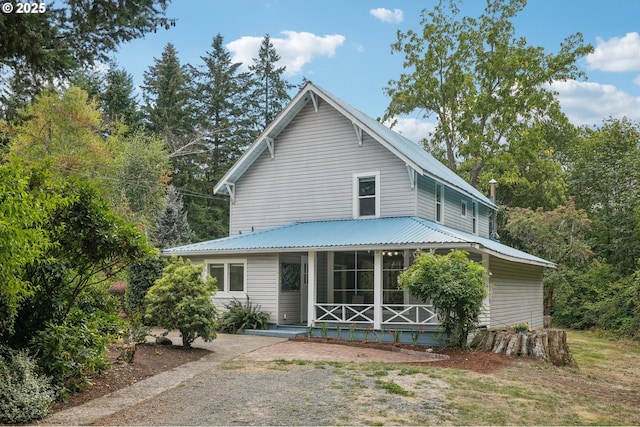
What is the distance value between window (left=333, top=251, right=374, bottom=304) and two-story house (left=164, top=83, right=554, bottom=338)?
0.03 meters

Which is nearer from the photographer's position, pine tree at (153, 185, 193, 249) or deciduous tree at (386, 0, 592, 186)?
pine tree at (153, 185, 193, 249)

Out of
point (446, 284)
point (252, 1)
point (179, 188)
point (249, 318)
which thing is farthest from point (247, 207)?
point (179, 188)

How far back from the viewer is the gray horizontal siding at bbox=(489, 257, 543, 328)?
18297 millimetres

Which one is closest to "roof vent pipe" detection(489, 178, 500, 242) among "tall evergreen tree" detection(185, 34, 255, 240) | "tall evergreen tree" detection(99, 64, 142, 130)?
"tall evergreen tree" detection(185, 34, 255, 240)

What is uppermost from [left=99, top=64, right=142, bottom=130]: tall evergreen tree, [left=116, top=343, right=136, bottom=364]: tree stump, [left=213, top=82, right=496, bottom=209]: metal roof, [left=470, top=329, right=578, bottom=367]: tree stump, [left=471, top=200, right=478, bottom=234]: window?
[left=99, top=64, right=142, bottom=130]: tall evergreen tree

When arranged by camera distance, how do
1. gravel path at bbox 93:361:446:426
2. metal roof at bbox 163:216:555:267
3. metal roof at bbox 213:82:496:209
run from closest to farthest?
gravel path at bbox 93:361:446:426 → metal roof at bbox 163:216:555:267 → metal roof at bbox 213:82:496:209

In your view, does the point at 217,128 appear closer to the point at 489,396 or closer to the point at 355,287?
the point at 355,287

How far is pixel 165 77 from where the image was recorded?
145 feet

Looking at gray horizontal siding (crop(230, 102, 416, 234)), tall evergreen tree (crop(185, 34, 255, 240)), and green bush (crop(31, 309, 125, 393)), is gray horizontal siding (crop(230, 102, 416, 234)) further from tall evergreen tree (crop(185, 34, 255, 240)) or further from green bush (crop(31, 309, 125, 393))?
tall evergreen tree (crop(185, 34, 255, 240))

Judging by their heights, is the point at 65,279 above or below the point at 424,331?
above

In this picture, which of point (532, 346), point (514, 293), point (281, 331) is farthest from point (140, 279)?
point (514, 293)

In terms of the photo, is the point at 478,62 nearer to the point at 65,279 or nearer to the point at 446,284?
the point at 446,284

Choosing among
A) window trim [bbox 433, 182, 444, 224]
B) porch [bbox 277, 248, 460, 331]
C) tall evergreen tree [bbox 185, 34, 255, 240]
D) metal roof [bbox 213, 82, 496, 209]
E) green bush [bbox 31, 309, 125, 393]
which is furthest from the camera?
tall evergreen tree [bbox 185, 34, 255, 240]

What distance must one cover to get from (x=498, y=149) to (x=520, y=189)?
4.09 metres
